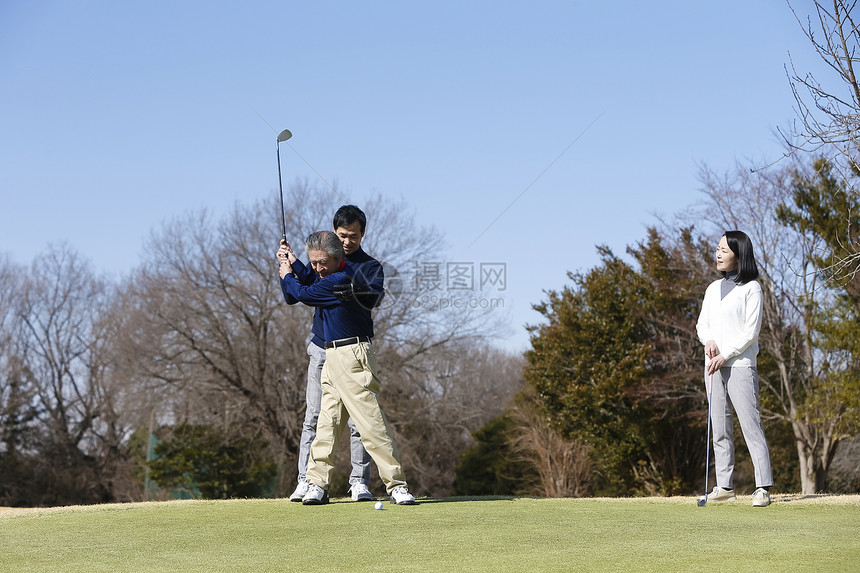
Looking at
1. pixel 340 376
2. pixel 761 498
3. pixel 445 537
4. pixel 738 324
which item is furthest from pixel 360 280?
pixel 761 498

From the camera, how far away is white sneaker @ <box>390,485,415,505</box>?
5.67 meters

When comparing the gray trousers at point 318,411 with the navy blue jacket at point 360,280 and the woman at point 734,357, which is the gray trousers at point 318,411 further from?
the woman at point 734,357

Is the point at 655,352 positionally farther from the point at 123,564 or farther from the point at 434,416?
the point at 123,564

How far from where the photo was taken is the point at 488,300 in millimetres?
25125

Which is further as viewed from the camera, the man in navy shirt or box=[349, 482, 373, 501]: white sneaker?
box=[349, 482, 373, 501]: white sneaker

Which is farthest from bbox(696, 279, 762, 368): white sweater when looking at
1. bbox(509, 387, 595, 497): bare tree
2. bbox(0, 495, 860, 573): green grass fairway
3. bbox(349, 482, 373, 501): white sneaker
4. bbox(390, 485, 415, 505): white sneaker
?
bbox(509, 387, 595, 497): bare tree

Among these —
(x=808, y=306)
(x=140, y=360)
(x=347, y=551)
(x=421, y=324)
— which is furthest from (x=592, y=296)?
(x=347, y=551)

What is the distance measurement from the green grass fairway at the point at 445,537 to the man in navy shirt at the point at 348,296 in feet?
1.92

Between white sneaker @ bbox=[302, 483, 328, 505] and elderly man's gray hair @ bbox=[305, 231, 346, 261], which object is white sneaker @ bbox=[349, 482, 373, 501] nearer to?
white sneaker @ bbox=[302, 483, 328, 505]

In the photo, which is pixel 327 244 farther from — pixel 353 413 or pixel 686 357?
pixel 686 357

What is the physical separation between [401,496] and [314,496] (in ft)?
2.12

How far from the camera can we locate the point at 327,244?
19.3ft

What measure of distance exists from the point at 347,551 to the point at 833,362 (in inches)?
593

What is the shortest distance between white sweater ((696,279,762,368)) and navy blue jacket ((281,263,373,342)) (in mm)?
2588
